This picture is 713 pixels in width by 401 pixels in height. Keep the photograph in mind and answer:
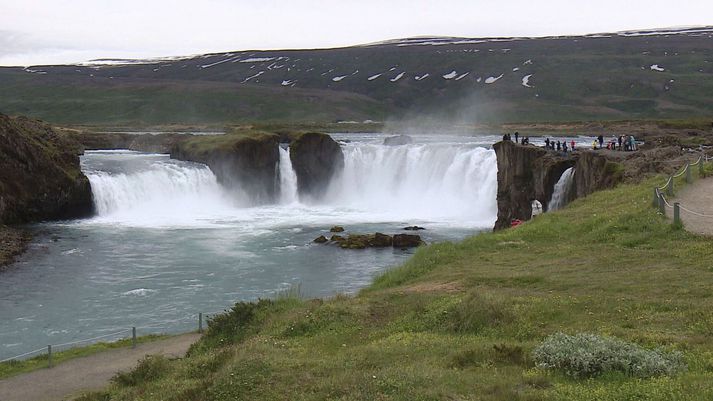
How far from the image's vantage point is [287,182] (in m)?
76.9

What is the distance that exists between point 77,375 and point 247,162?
54869mm

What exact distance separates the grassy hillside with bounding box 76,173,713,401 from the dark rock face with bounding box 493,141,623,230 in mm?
17201

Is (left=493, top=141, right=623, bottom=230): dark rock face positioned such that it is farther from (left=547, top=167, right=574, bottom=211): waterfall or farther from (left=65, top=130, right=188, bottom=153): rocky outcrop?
(left=65, top=130, right=188, bottom=153): rocky outcrop

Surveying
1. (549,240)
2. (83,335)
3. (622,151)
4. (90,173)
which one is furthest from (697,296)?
(90,173)

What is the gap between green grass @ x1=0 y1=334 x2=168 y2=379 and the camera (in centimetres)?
2147

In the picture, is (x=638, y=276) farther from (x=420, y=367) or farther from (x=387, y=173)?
(x=387, y=173)

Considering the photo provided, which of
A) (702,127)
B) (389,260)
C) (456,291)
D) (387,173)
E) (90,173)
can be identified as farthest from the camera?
(702,127)

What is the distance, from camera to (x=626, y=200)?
3020cm

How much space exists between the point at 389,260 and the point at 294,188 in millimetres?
37454

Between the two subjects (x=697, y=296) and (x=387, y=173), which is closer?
(x=697, y=296)

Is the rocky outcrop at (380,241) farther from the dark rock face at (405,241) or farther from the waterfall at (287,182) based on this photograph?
the waterfall at (287,182)

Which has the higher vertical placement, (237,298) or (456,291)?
(456,291)

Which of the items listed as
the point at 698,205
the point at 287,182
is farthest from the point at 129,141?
the point at 698,205

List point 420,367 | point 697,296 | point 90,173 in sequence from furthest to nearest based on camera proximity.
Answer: point 90,173
point 697,296
point 420,367
